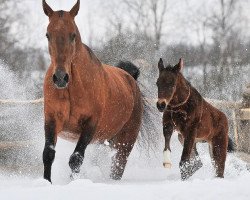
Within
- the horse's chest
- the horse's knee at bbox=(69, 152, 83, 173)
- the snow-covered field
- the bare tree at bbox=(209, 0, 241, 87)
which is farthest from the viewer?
the bare tree at bbox=(209, 0, 241, 87)

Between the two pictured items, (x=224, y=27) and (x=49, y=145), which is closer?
(x=49, y=145)

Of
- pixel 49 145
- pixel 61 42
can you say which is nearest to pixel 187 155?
pixel 49 145

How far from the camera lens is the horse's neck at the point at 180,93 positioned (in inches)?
250

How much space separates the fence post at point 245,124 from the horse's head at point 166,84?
12.5 ft

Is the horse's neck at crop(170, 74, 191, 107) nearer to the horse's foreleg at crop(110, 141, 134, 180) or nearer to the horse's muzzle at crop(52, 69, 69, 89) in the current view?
the horse's foreleg at crop(110, 141, 134, 180)

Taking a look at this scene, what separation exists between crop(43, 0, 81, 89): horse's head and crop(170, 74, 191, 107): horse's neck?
1512 mm

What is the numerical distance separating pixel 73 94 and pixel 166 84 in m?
1.24

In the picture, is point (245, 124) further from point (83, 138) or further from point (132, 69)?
point (83, 138)

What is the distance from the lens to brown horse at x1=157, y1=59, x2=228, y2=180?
6160 mm

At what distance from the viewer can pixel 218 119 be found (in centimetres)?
690

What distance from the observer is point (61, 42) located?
16.2 feet

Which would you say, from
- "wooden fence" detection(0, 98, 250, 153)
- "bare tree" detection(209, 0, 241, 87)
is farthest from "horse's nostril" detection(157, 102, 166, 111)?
"bare tree" detection(209, 0, 241, 87)

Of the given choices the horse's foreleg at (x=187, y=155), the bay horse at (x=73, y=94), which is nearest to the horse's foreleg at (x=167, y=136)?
the horse's foreleg at (x=187, y=155)

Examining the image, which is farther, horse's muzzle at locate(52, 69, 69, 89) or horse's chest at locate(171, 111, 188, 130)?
horse's chest at locate(171, 111, 188, 130)
